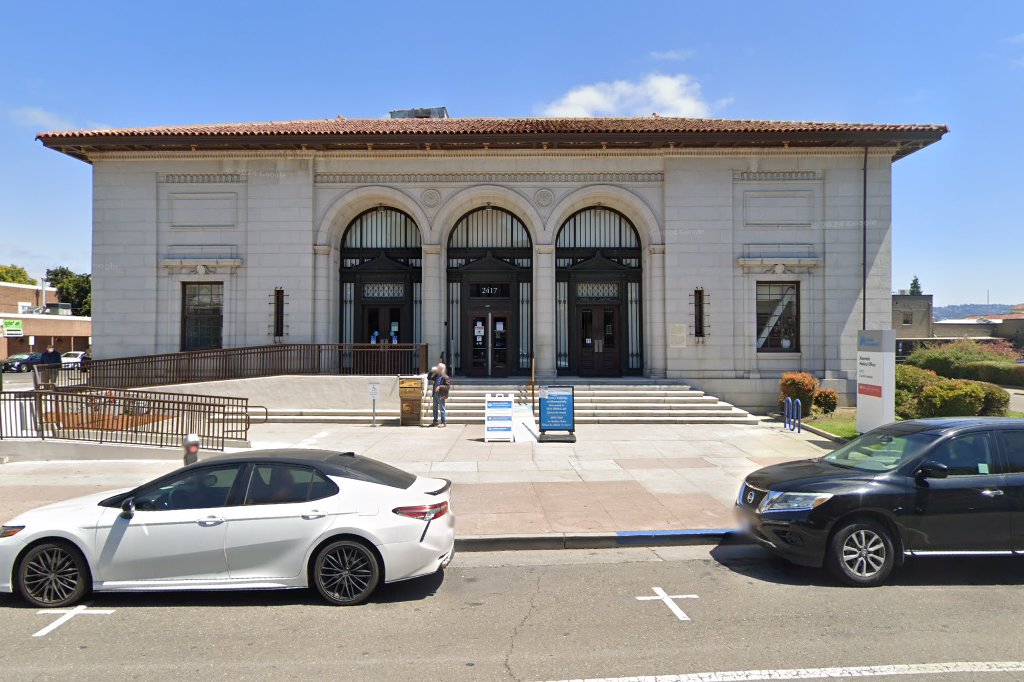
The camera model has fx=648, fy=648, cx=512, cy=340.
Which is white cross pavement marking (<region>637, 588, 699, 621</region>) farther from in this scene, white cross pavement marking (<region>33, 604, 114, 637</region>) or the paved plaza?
white cross pavement marking (<region>33, 604, 114, 637</region>)

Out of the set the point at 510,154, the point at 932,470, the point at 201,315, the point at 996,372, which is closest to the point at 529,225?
the point at 510,154

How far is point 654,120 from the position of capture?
2470cm

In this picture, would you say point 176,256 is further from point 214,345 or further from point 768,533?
point 768,533

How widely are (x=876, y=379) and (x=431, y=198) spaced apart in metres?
14.3

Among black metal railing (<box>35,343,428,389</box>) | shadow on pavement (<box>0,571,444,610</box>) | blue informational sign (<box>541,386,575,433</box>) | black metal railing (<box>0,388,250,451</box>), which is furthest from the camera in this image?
black metal railing (<box>35,343,428,389</box>)

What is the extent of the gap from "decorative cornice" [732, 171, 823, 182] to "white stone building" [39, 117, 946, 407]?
42 millimetres

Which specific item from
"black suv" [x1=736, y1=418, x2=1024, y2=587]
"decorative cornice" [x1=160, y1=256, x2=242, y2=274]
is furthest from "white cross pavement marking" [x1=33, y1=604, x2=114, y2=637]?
"decorative cornice" [x1=160, y1=256, x2=242, y2=274]

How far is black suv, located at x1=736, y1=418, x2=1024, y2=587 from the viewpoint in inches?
253

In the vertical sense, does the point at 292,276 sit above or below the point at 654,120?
below

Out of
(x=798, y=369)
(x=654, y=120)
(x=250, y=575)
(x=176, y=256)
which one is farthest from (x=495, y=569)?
(x=654, y=120)

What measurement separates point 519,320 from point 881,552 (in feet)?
57.2

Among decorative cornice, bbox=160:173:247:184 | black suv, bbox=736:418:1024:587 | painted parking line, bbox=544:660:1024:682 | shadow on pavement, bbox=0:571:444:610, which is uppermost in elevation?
decorative cornice, bbox=160:173:247:184

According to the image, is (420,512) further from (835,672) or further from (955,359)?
(955,359)

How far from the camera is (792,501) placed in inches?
263
